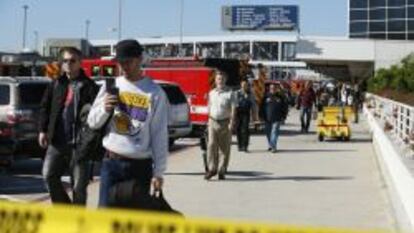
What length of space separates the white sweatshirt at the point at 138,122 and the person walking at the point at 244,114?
14.6 meters

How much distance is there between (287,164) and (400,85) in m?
21.2

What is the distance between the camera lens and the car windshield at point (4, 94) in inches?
677

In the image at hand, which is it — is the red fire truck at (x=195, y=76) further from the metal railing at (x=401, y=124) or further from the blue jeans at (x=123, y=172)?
the blue jeans at (x=123, y=172)

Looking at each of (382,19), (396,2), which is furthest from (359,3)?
(396,2)

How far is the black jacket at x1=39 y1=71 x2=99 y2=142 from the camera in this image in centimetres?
890

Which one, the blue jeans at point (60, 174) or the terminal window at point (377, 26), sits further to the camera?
the terminal window at point (377, 26)

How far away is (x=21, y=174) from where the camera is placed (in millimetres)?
16812

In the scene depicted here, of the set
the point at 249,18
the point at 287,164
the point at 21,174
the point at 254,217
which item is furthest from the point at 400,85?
the point at 249,18

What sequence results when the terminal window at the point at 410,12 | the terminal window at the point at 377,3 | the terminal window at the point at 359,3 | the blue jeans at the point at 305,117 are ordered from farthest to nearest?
the terminal window at the point at 359,3 < the terminal window at the point at 377,3 < the terminal window at the point at 410,12 < the blue jeans at the point at 305,117

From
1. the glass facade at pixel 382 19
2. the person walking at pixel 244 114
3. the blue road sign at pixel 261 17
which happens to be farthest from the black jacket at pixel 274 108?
the blue road sign at pixel 261 17

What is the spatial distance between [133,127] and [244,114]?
17092 millimetres

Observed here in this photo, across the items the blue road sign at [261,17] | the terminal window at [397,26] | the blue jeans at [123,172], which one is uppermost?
the blue road sign at [261,17]

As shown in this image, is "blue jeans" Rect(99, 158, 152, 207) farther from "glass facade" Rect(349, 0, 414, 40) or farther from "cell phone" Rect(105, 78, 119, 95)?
"glass facade" Rect(349, 0, 414, 40)

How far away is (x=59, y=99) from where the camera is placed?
9008 millimetres
